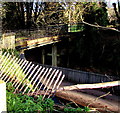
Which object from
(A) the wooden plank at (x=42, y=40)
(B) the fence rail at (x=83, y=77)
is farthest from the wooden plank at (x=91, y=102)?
(A) the wooden plank at (x=42, y=40)

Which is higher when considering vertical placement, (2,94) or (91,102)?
(2,94)

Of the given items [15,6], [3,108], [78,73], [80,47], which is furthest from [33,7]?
[3,108]

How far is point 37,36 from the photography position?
12133 mm

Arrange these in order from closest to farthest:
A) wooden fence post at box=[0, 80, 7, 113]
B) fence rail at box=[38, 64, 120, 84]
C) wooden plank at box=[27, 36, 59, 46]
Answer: wooden fence post at box=[0, 80, 7, 113], fence rail at box=[38, 64, 120, 84], wooden plank at box=[27, 36, 59, 46]

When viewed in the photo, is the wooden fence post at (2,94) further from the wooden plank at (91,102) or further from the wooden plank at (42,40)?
the wooden plank at (42,40)

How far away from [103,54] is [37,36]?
7.57 metres

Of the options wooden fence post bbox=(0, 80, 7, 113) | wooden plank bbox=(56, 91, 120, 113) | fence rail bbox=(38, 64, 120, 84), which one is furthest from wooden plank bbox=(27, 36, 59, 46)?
wooden fence post bbox=(0, 80, 7, 113)

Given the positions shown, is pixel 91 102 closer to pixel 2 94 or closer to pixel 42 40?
pixel 2 94

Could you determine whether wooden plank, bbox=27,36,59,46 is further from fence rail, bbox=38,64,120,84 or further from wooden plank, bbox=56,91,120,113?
wooden plank, bbox=56,91,120,113

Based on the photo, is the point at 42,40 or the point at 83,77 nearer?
the point at 83,77

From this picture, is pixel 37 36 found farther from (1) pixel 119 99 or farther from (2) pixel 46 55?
(1) pixel 119 99

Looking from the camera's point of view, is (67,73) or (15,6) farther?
(15,6)

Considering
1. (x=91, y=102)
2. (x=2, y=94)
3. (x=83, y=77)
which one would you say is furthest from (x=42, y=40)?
(x=2, y=94)

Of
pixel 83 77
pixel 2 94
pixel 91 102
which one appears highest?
pixel 2 94
